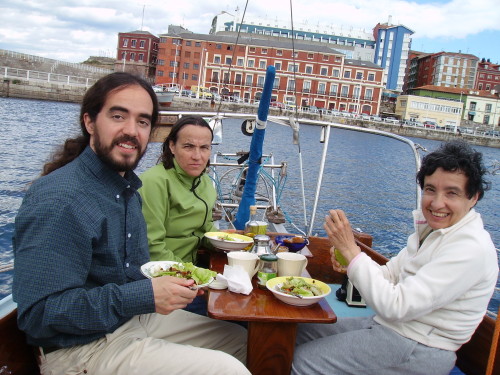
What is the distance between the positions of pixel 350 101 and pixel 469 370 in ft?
204

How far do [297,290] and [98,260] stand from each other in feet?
2.73

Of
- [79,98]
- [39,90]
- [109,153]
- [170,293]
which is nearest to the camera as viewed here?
[170,293]

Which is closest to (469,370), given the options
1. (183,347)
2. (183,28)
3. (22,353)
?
(183,347)

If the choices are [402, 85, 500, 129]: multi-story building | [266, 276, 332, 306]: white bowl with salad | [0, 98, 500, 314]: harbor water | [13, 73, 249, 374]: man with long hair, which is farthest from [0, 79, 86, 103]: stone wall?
[402, 85, 500, 129]: multi-story building

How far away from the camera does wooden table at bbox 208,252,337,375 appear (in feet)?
5.89

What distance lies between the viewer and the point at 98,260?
5.27ft

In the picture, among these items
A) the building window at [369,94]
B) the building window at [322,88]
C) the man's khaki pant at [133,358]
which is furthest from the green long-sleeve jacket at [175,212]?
the building window at [369,94]

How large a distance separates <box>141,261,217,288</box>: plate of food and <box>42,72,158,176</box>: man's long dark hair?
54cm

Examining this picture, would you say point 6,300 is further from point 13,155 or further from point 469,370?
point 13,155

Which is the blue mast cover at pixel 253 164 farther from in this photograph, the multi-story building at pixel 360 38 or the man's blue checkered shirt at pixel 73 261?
the multi-story building at pixel 360 38

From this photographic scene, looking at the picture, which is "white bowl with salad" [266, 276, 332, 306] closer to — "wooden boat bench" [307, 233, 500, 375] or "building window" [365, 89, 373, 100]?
"wooden boat bench" [307, 233, 500, 375]

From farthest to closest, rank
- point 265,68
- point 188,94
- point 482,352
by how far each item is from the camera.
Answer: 1. point 265,68
2. point 188,94
3. point 482,352

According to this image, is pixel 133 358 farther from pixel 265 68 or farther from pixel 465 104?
pixel 465 104

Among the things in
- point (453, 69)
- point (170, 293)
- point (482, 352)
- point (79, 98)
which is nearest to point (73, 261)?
point (170, 293)
